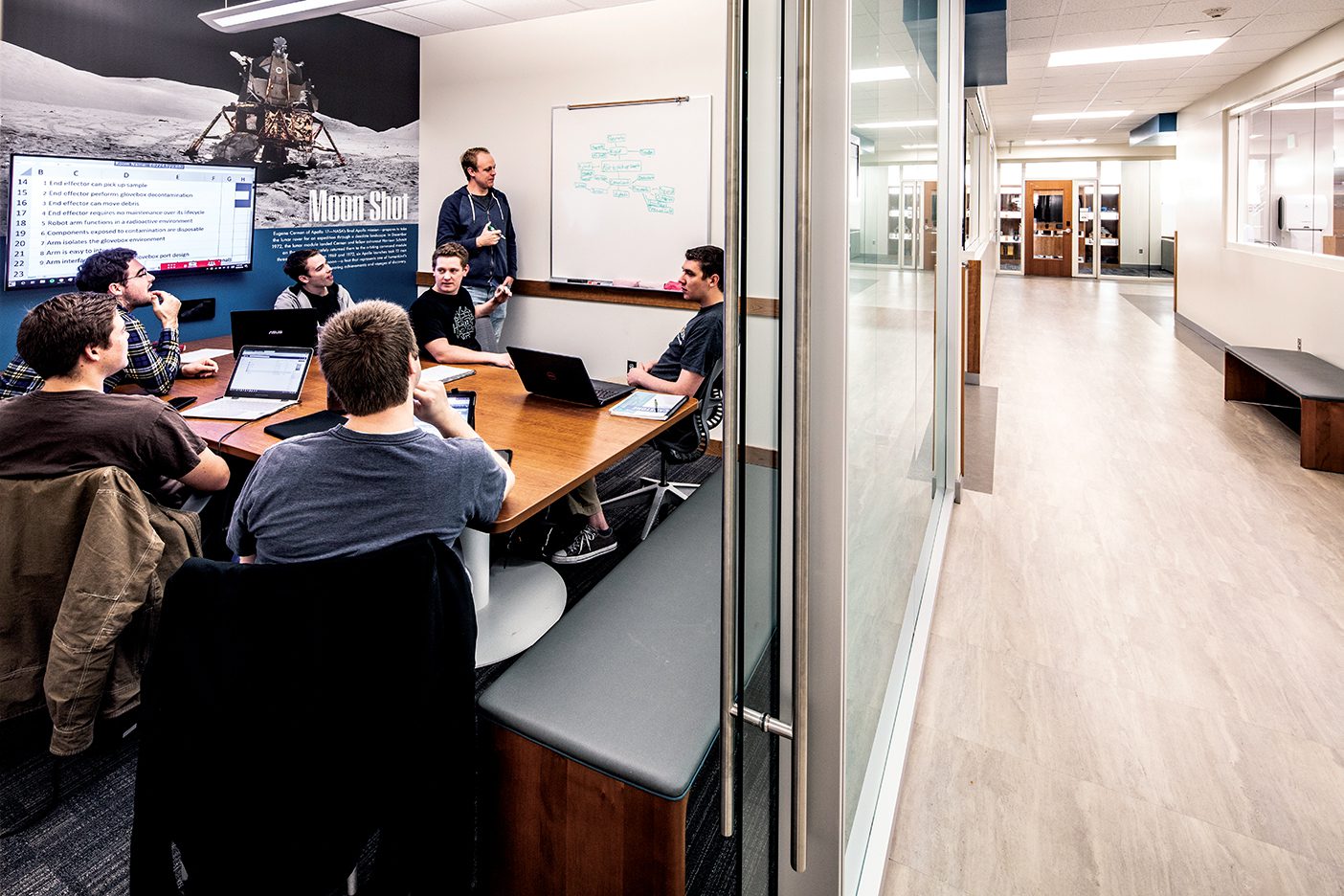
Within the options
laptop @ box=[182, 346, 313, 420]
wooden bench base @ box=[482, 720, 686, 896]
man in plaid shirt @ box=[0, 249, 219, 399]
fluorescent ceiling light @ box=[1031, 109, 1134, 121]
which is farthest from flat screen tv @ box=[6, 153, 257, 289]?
fluorescent ceiling light @ box=[1031, 109, 1134, 121]

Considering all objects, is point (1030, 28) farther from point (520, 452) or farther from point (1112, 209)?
point (1112, 209)

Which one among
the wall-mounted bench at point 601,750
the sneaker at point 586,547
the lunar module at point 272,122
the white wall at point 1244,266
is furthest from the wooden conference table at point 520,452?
the white wall at point 1244,266

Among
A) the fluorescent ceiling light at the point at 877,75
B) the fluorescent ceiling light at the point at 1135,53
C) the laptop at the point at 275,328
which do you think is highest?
the fluorescent ceiling light at the point at 1135,53

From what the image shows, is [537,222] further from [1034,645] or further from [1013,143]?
[1013,143]

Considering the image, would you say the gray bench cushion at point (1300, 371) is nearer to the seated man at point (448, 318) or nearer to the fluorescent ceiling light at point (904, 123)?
the fluorescent ceiling light at point (904, 123)

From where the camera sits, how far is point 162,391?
→ 2.65m

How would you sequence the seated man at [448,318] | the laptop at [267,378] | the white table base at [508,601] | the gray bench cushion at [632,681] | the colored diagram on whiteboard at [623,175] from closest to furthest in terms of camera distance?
the gray bench cushion at [632,681] < the white table base at [508,601] < the laptop at [267,378] < the seated man at [448,318] < the colored diagram on whiteboard at [623,175]

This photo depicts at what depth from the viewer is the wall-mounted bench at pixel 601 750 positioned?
47.6 inches

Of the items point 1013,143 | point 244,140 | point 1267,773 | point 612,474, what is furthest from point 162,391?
point 1013,143

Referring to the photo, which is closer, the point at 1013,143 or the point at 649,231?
the point at 649,231

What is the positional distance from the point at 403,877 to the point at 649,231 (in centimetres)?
403

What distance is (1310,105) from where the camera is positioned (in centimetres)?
554

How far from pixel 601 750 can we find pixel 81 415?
1.35m

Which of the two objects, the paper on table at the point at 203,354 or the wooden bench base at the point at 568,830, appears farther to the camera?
the paper on table at the point at 203,354
